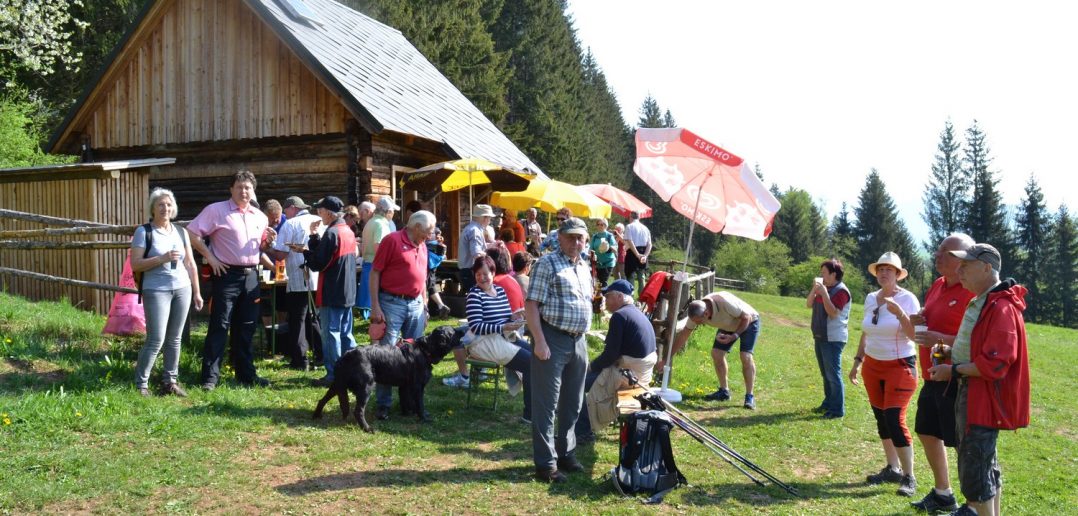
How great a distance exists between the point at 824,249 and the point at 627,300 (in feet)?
223

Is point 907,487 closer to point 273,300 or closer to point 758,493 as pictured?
point 758,493

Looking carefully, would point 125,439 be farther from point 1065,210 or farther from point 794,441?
point 1065,210

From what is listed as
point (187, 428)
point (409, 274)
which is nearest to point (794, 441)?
point (409, 274)

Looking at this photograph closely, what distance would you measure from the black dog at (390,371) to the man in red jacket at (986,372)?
3897mm

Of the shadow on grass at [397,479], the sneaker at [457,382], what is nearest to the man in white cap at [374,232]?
the sneaker at [457,382]

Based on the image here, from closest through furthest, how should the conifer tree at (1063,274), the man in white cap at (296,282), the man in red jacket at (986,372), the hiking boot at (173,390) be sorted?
the man in red jacket at (986,372) < the hiking boot at (173,390) < the man in white cap at (296,282) < the conifer tree at (1063,274)

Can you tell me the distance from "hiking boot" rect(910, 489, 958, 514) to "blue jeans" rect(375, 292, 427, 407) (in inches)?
164

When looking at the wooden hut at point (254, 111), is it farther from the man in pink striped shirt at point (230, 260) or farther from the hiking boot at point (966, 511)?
the hiking boot at point (966, 511)

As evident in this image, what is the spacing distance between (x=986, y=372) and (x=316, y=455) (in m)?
4.28

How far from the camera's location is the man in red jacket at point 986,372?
4316 mm

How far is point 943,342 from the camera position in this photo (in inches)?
193

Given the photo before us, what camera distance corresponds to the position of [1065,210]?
60.9 metres

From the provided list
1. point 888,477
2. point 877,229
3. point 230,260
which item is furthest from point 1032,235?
point 230,260

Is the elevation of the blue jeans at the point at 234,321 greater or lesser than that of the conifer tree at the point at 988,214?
lesser
